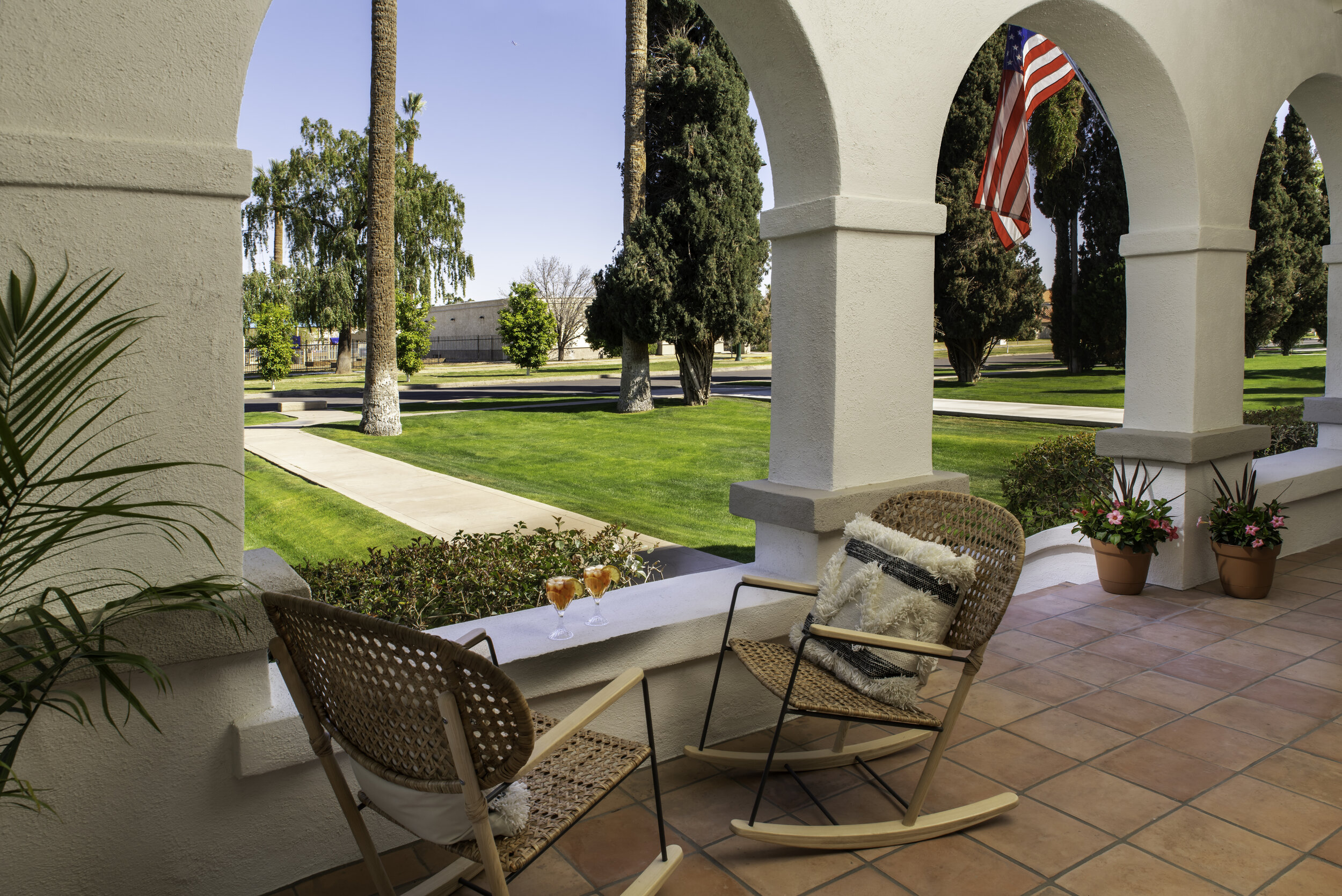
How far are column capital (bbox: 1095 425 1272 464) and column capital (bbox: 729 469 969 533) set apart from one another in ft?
6.10

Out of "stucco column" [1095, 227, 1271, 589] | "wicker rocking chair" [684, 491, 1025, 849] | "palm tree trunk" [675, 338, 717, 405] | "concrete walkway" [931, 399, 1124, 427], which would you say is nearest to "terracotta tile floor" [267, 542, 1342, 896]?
"wicker rocking chair" [684, 491, 1025, 849]

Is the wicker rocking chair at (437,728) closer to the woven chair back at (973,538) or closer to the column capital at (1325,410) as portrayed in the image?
the woven chair back at (973,538)

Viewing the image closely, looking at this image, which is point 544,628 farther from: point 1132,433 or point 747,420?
point 747,420

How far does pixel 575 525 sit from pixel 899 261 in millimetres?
4845

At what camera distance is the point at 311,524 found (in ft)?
27.6

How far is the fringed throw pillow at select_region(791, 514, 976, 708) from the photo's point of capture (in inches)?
96.3

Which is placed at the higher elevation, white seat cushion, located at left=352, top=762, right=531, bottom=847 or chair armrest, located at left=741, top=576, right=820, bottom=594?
chair armrest, located at left=741, top=576, right=820, bottom=594

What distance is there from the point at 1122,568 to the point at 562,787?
366cm

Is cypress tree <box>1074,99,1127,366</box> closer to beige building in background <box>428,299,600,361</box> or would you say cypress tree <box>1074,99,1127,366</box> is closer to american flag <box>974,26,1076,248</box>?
american flag <box>974,26,1076,248</box>

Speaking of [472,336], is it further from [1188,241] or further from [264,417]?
[1188,241]

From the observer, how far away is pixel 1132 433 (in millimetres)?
4711

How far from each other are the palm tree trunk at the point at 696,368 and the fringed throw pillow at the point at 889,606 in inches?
572

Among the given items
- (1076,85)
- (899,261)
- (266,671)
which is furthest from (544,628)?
(1076,85)

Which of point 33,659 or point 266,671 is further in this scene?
point 266,671
